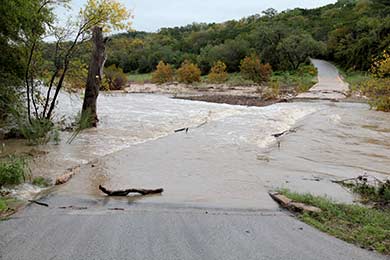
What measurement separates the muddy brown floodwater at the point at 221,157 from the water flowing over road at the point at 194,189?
0.03 metres

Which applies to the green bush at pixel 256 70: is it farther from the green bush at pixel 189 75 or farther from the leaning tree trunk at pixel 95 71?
the leaning tree trunk at pixel 95 71

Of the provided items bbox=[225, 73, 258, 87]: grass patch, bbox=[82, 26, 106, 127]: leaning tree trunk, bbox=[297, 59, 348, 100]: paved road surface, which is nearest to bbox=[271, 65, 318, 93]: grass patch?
bbox=[297, 59, 348, 100]: paved road surface

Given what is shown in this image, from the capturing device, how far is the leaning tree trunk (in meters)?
17.3

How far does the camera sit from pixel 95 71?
1762 centimetres

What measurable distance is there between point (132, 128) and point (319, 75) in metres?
48.2

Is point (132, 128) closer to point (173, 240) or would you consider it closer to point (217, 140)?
point (217, 140)

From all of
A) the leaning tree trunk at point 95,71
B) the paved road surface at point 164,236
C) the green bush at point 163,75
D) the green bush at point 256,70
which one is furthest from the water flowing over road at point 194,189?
the green bush at point 163,75

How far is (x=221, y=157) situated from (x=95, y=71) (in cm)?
780

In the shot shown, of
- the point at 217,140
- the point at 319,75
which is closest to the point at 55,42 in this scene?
the point at 217,140

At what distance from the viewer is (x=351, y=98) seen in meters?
Answer: 37.4

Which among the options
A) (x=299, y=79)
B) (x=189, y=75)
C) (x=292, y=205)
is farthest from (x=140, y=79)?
(x=292, y=205)

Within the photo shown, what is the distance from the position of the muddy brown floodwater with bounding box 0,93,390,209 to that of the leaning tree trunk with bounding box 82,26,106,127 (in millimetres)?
1168

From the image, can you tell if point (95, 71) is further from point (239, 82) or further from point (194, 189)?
point (239, 82)

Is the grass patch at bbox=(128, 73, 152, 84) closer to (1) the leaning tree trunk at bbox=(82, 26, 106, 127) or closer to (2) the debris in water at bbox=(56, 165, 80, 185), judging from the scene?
(1) the leaning tree trunk at bbox=(82, 26, 106, 127)
